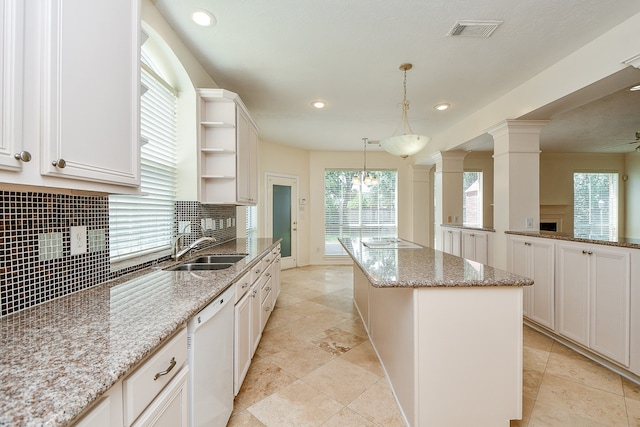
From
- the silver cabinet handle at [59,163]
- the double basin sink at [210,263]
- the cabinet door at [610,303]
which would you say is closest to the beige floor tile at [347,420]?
the double basin sink at [210,263]

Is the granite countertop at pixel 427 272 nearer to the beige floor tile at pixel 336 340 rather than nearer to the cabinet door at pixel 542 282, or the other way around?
the beige floor tile at pixel 336 340

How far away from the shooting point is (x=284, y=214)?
573 cm

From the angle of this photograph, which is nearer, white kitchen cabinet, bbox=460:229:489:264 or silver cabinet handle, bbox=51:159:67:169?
silver cabinet handle, bbox=51:159:67:169

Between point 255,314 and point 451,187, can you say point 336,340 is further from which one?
point 451,187

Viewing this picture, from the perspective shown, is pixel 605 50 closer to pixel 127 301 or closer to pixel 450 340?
pixel 450 340

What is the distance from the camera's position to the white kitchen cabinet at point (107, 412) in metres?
0.60

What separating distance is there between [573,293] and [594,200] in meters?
5.81

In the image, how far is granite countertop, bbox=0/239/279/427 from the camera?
542 mm

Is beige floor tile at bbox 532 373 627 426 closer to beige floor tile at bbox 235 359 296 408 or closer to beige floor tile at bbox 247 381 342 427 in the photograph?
beige floor tile at bbox 247 381 342 427

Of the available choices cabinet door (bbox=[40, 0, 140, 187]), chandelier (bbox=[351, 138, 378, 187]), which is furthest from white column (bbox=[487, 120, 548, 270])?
cabinet door (bbox=[40, 0, 140, 187])

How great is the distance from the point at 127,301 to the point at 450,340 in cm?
159

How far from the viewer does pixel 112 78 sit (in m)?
1.04

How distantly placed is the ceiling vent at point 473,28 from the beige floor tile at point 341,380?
2718 mm

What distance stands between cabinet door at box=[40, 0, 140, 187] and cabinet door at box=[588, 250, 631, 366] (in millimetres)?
3205
